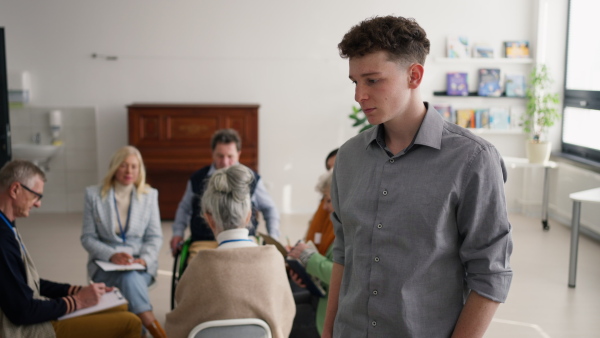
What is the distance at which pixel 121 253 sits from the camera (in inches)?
160

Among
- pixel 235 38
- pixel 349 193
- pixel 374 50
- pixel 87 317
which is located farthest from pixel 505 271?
pixel 235 38

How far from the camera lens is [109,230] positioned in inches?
164

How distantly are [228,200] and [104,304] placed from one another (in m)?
1.04

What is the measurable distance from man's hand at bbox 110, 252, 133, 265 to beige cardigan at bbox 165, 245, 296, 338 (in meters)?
1.48

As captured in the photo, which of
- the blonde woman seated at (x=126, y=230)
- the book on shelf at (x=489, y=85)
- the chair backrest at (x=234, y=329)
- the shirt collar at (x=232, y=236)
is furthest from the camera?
the book on shelf at (x=489, y=85)

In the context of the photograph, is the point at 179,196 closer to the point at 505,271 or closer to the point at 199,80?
the point at 199,80

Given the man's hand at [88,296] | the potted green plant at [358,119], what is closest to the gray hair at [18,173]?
the man's hand at [88,296]

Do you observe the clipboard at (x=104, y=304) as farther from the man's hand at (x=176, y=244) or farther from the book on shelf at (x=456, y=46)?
the book on shelf at (x=456, y=46)

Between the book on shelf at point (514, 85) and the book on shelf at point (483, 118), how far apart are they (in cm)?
37

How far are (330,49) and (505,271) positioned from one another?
671cm

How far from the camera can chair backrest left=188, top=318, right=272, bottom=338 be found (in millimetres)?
2492

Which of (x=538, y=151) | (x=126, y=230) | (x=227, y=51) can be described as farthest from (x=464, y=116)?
(x=126, y=230)

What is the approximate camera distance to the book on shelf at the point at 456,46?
8094 mm

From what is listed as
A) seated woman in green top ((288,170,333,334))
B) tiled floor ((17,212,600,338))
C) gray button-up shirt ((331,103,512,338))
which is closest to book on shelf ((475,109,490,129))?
tiled floor ((17,212,600,338))
